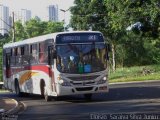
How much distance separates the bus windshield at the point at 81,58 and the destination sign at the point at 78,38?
0.72ft

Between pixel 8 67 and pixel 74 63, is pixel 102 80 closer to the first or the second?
pixel 74 63

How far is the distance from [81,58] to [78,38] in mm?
995

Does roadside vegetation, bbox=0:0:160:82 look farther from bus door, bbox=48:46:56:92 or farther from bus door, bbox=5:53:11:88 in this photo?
bus door, bbox=48:46:56:92

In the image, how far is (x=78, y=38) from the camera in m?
24.1

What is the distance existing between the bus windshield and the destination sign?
8.7 inches

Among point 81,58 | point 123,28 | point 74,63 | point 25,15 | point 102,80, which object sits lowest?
point 102,80

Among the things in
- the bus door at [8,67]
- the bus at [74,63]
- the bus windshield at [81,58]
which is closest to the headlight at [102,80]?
the bus at [74,63]

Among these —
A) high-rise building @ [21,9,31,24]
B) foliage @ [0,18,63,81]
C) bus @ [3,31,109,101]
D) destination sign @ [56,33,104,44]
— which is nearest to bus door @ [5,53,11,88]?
bus @ [3,31,109,101]

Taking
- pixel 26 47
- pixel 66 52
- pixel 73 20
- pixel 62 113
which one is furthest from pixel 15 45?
pixel 73 20

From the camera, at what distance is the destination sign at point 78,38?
23875 mm

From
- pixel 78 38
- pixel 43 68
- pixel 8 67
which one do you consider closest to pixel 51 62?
pixel 43 68

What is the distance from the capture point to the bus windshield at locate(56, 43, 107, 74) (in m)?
23.5

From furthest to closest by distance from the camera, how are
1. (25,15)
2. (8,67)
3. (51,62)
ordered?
(25,15), (8,67), (51,62)

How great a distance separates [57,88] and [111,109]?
4746 mm
